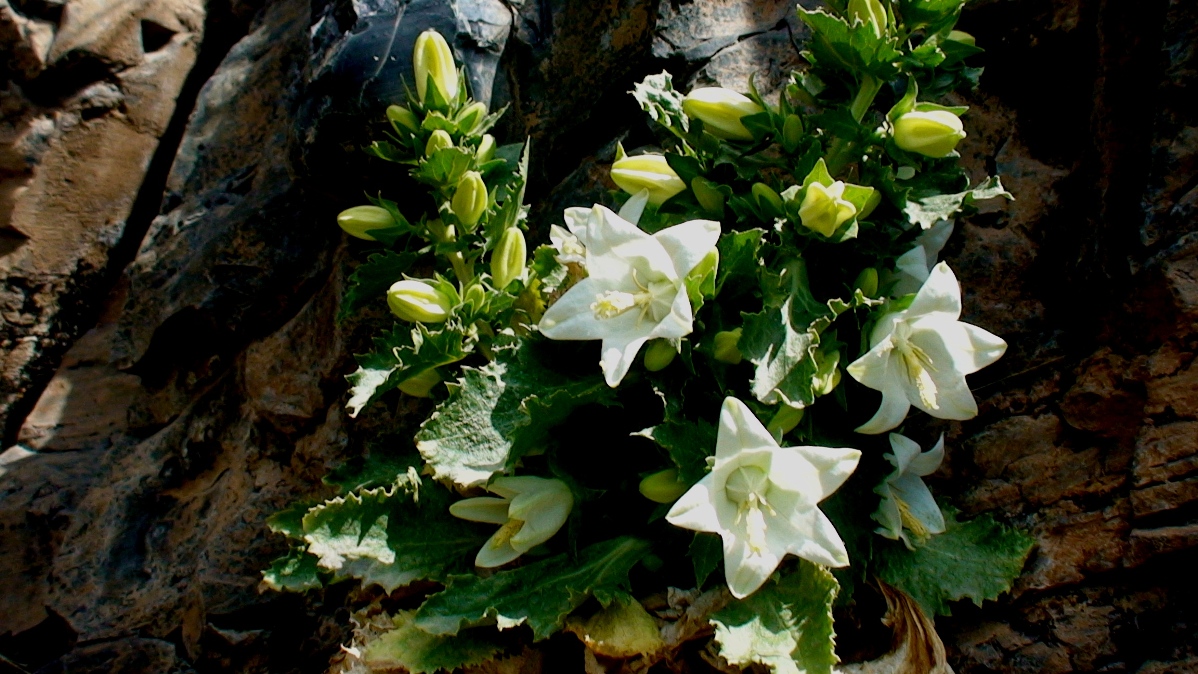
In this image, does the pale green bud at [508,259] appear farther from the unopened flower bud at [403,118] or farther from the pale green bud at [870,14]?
the pale green bud at [870,14]

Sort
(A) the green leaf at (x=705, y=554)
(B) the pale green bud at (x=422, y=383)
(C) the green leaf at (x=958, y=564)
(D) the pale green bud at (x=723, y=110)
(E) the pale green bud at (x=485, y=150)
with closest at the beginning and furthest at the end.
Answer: (A) the green leaf at (x=705, y=554) → (C) the green leaf at (x=958, y=564) → (D) the pale green bud at (x=723, y=110) → (B) the pale green bud at (x=422, y=383) → (E) the pale green bud at (x=485, y=150)

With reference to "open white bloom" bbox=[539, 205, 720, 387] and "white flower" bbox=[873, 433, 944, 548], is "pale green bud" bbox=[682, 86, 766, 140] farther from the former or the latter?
"white flower" bbox=[873, 433, 944, 548]

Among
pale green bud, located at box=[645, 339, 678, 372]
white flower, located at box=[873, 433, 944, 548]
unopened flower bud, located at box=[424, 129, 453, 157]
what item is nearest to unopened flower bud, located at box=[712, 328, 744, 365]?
pale green bud, located at box=[645, 339, 678, 372]

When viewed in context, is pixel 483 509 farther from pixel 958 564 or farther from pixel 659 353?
pixel 958 564

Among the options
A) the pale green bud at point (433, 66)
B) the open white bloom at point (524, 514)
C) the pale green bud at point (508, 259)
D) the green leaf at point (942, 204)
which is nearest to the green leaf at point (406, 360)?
the pale green bud at point (508, 259)

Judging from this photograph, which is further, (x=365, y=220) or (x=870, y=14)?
(x=365, y=220)

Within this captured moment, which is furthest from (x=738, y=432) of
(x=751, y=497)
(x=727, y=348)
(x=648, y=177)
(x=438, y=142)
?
(x=438, y=142)
